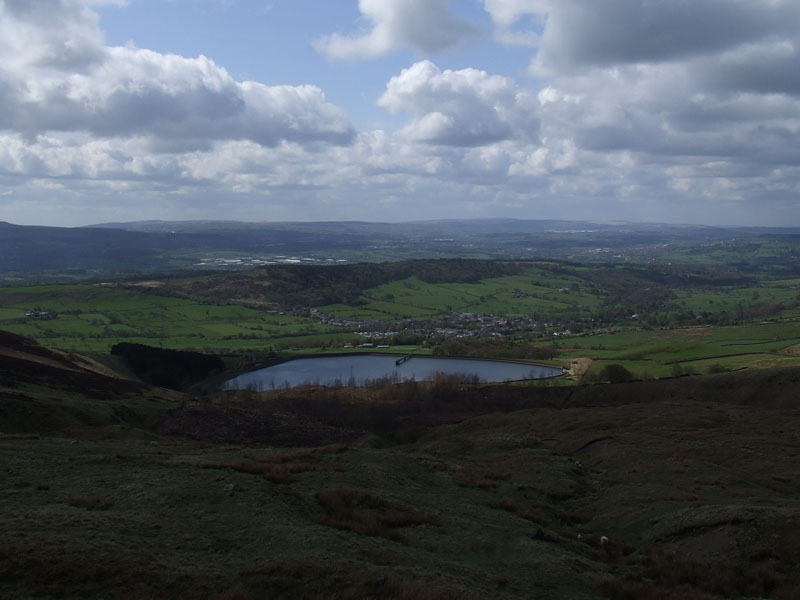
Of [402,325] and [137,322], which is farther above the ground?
[137,322]

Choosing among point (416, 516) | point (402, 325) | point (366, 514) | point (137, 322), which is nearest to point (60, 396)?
point (366, 514)

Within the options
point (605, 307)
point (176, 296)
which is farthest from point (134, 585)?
point (605, 307)

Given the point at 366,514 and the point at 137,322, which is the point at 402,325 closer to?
the point at 137,322

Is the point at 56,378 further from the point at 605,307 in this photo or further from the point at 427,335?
the point at 605,307

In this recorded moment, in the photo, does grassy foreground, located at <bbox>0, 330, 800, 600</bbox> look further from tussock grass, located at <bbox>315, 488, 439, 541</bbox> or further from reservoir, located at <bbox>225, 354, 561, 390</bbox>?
reservoir, located at <bbox>225, 354, 561, 390</bbox>

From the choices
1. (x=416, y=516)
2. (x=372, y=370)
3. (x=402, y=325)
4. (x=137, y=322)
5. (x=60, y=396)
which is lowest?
(x=372, y=370)

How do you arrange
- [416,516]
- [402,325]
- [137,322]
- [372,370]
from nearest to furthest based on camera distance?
[416,516], [372,370], [137,322], [402,325]

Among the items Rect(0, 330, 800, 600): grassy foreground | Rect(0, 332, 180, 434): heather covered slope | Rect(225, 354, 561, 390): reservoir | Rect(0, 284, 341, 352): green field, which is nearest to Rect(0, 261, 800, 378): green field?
Rect(0, 284, 341, 352): green field

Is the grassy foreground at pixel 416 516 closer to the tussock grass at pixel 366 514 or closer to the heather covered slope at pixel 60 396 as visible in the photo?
the tussock grass at pixel 366 514
